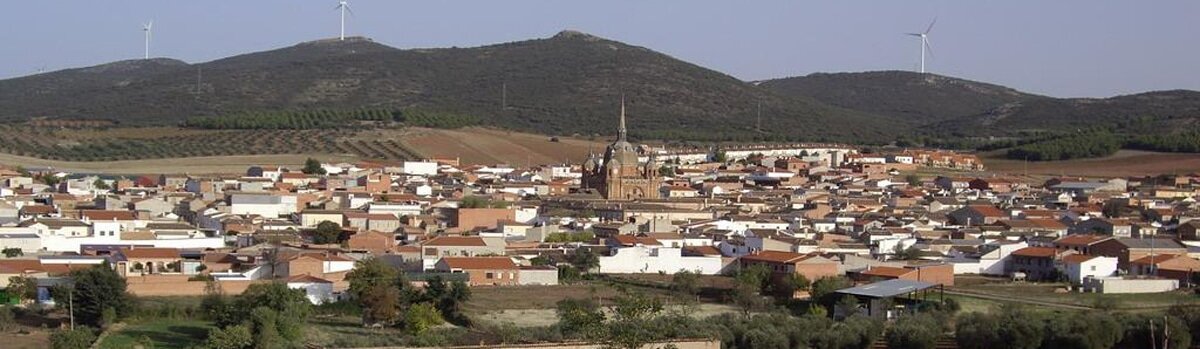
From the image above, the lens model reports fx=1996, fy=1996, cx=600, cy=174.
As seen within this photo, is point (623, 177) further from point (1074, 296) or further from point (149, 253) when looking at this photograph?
point (1074, 296)

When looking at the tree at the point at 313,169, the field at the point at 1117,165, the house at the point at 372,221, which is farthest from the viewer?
the field at the point at 1117,165

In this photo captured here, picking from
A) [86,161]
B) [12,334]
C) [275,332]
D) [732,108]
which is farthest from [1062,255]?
[732,108]

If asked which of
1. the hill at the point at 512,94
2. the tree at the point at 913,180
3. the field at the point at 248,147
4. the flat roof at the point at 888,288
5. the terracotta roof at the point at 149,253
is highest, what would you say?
the hill at the point at 512,94

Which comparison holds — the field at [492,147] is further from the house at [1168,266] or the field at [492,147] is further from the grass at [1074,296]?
the grass at [1074,296]

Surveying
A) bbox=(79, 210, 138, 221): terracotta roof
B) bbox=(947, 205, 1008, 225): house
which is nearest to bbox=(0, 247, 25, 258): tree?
bbox=(79, 210, 138, 221): terracotta roof

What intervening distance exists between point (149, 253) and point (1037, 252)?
1743 cm

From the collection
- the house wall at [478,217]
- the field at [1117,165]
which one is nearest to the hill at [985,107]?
the field at [1117,165]

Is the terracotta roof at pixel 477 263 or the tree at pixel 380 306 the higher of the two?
the terracotta roof at pixel 477 263

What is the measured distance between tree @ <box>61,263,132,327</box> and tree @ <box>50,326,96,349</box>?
205 centimetres

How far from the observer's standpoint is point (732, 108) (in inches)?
5212

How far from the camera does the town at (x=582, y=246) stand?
107ft

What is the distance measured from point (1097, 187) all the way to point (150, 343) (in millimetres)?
45710

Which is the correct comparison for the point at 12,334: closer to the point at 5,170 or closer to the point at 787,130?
the point at 5,170

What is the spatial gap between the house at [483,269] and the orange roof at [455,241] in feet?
8.75
